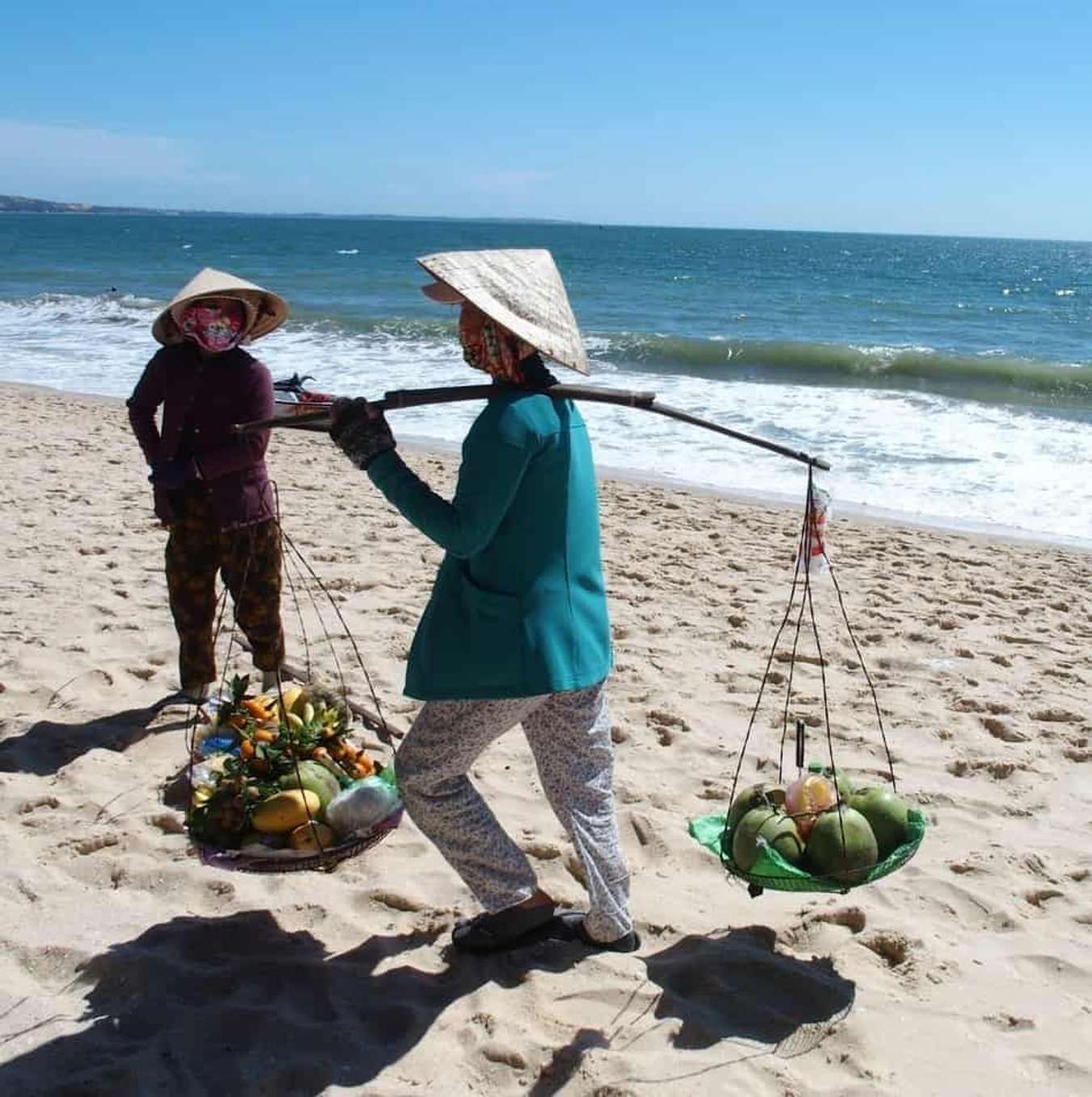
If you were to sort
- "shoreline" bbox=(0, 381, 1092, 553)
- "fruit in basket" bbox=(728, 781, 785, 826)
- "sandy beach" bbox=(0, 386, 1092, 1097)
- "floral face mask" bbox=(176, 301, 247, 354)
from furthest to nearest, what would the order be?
"shoreline" bbox=(0, 381, 1092, 553)
"floral face mask" bbox=(176, 301, 247, 354)
"fruit in basket" bbox=(728, 781, 785, 826)
"sandy beach" bbox=(0, 386, 1092, 1097)

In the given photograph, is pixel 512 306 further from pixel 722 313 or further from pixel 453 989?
pixel 722 313

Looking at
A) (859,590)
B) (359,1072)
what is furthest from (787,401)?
(359,1072)

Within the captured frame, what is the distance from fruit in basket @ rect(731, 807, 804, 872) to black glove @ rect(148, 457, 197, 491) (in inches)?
A: 83.4

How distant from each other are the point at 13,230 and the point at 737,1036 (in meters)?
87.8

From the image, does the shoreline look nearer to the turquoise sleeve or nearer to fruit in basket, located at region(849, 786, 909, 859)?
fruit in basket, located at region(849, 786, 909, 859)

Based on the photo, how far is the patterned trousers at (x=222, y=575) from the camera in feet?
12.6

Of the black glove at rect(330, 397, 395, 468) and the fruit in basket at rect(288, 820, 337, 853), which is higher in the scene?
the black glove at rect(330, 397, 395, 468)

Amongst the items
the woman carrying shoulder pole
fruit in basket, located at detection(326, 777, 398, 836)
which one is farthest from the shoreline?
fruit in basket, located at detection(326, 777, 398, 836)

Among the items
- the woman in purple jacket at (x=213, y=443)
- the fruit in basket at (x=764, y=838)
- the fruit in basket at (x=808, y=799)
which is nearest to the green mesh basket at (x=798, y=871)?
the fruit in basket at (x=764, y=838)

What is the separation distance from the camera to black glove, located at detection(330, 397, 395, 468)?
2.37 meters

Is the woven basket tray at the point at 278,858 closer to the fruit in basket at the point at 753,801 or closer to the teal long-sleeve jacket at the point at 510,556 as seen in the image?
the teal long-sleeve jacket at the point at 510,556

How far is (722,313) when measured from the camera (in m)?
26.4

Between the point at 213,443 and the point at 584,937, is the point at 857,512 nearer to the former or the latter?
the point at 213,443

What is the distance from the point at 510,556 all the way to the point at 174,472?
5.73 ft
